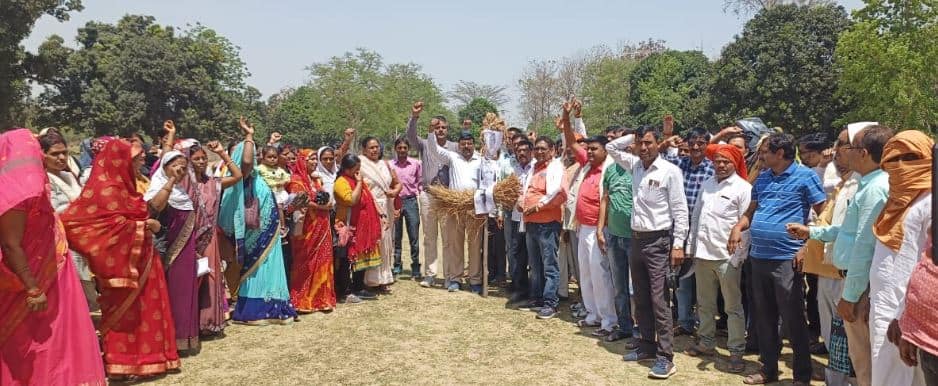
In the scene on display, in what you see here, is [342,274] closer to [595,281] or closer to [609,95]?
[595,281]

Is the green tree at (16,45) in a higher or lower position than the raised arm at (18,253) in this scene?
higher

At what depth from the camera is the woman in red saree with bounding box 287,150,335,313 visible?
7.05 metres

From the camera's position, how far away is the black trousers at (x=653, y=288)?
5078 mm

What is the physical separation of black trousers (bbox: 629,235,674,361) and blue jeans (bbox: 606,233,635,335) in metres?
0.40

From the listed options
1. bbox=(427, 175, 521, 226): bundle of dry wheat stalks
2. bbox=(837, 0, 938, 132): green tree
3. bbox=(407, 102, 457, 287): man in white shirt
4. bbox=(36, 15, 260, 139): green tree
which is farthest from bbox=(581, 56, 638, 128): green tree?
bbox=(427, 175, 521, 226): bundle of dry wheat stalks

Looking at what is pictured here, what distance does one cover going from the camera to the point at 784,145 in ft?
15.1

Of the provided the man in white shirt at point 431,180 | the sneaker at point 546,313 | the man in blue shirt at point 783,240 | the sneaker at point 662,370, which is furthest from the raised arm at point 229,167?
the man in blue shirt at point 783,240

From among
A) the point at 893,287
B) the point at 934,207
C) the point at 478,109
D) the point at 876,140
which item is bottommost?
the point at 893,287

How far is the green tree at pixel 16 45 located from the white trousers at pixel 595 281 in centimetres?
2457

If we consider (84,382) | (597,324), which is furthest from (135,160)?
(597,324)

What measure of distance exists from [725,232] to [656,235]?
0.56 meters

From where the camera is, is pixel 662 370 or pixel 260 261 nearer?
pixel 662 370

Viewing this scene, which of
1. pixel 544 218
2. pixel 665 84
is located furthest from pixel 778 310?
pixel 665 84

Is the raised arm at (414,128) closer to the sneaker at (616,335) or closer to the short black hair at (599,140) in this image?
the short black hair at (599,140)
